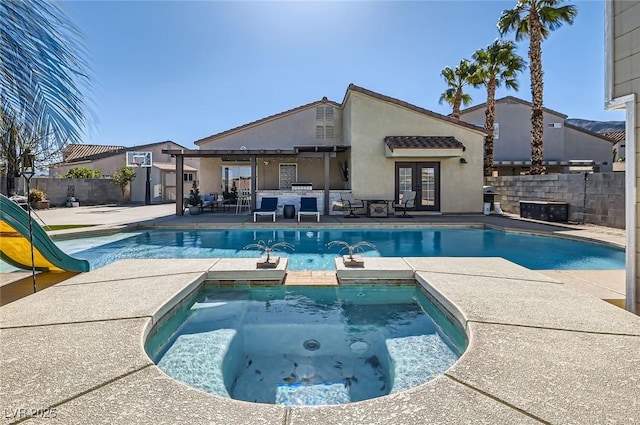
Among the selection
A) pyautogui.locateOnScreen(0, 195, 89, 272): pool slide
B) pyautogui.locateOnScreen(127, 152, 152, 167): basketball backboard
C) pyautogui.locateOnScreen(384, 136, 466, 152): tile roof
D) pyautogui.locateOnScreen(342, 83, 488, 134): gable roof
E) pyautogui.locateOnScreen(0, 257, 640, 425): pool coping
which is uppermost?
pyautogui.locateOnScreen(342, 83, 488, 134): gable roof

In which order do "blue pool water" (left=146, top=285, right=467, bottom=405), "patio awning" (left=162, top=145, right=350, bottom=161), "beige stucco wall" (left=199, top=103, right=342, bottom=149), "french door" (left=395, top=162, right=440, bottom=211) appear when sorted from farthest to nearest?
"beige stucco wall" (left=199, top=103, right=342, bottom=149), "french door" (left=395, top=162, right=440, bottom=211), "patio awning" (left=162, top=145, right=350, bottom=161), "blue pool water" (left=146, top=285, right=467, bottom=405)

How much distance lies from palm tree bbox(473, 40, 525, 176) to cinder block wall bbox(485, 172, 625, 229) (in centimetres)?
508

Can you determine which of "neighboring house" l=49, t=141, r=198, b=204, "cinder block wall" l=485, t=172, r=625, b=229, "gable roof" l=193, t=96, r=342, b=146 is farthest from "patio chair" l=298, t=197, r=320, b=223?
"neighboring house" l=49, t=141, r=198, b=204

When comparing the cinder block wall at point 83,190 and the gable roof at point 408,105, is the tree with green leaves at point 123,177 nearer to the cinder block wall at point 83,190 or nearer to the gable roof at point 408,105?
the cinder block wall at point 83,190

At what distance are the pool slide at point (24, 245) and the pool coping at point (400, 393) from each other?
1.11 metres

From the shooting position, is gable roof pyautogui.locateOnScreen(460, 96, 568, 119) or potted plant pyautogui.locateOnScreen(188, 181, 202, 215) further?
gable roof pyautogui.locateOnScreen(460, 96, 568, 119)

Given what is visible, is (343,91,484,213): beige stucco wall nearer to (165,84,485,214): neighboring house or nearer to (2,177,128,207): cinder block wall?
(165,84,485,214): neighboring house

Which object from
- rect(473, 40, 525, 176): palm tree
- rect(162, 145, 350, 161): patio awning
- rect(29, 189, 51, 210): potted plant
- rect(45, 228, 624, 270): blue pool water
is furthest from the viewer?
rect(29, 189, 51, 210): potted plant

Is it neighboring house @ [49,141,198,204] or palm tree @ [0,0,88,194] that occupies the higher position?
neighboring house @ [49,141,198,204]

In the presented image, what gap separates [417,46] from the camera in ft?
53.6

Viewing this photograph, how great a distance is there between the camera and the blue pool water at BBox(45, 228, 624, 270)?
912 centimetres

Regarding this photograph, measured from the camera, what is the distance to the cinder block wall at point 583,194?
12.8 m

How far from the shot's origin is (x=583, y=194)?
46.7 feet

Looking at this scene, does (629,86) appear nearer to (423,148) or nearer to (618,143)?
(423,148)
